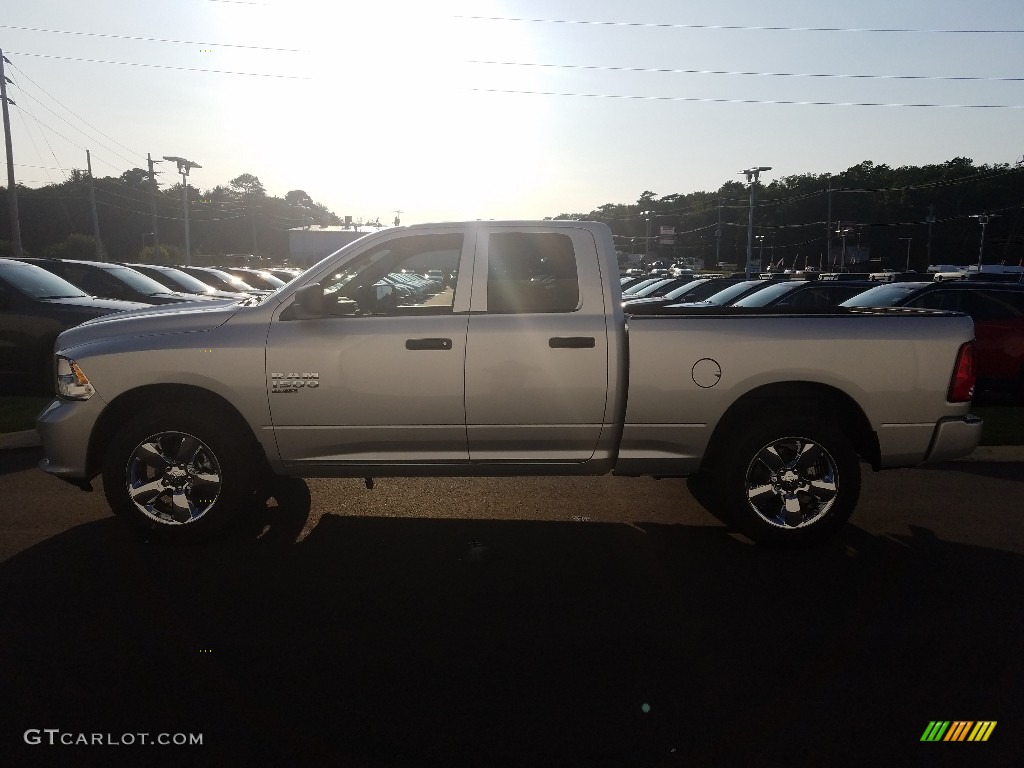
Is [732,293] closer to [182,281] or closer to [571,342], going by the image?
[182,281]

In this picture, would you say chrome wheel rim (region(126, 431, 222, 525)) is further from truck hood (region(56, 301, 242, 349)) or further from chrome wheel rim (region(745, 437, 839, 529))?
chrome wheel rim (region(745, 437, 839, 529))

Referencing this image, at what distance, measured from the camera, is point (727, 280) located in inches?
899

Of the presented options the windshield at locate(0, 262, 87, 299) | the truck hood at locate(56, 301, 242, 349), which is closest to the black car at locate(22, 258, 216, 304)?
the windshield at locate(0, 262, 87, 299)

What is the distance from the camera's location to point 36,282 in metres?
11.4

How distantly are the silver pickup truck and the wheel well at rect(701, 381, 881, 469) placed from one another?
0.02 metres

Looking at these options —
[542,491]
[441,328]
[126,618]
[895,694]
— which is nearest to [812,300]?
[542,491]

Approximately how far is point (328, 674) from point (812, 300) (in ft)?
45.6

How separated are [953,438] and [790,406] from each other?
1076 mm

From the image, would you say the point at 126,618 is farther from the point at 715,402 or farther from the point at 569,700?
the point at 715,402

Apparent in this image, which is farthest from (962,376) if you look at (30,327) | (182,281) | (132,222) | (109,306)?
(132,222)

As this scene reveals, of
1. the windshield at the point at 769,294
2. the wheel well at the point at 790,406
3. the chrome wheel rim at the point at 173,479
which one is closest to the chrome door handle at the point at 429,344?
the chrome wheel rim at the point at 173,479

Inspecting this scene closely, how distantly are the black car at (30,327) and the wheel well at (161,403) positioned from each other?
5990mm

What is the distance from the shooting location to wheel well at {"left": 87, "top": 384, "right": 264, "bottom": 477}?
5223 millimetres

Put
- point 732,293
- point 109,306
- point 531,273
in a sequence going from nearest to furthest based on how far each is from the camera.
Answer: point 531,273, point 109,306, point 732,293
